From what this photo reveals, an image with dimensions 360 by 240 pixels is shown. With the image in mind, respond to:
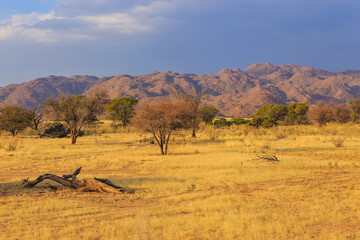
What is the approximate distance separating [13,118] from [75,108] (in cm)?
1106

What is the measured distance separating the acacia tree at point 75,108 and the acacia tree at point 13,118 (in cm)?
854

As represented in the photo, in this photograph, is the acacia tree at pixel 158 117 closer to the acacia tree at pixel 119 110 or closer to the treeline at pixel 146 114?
the treeline at pixel 146 114

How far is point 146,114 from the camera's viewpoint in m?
21.0

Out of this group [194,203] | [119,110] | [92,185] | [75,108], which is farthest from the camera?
[119,110]

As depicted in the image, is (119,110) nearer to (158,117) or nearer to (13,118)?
(13,118)

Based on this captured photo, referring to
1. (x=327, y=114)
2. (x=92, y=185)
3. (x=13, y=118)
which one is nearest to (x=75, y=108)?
(x=13, y=118)

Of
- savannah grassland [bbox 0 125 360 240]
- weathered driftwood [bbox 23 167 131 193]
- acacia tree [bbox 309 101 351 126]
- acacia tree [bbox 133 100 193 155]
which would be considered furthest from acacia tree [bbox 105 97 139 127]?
weathered driftwood [bbox 23 167 131 193]

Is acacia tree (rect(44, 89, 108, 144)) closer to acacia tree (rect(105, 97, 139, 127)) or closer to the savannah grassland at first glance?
the savannah grassland

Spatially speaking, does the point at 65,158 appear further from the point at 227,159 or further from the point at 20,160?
the point at 227,159

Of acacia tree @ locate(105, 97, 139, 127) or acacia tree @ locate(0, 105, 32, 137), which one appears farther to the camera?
acacia tree @ locate(105, 97, 139, 127)

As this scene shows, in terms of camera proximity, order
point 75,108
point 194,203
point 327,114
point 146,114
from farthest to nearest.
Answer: point 327,114
point 75,108
point 146,114
point 194,203

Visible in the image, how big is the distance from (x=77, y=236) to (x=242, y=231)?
11.2 ft

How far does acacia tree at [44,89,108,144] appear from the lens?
28828 millimetres

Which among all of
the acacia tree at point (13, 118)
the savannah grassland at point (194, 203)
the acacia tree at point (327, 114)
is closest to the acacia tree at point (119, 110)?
the acacia tree at point (13, 118)
